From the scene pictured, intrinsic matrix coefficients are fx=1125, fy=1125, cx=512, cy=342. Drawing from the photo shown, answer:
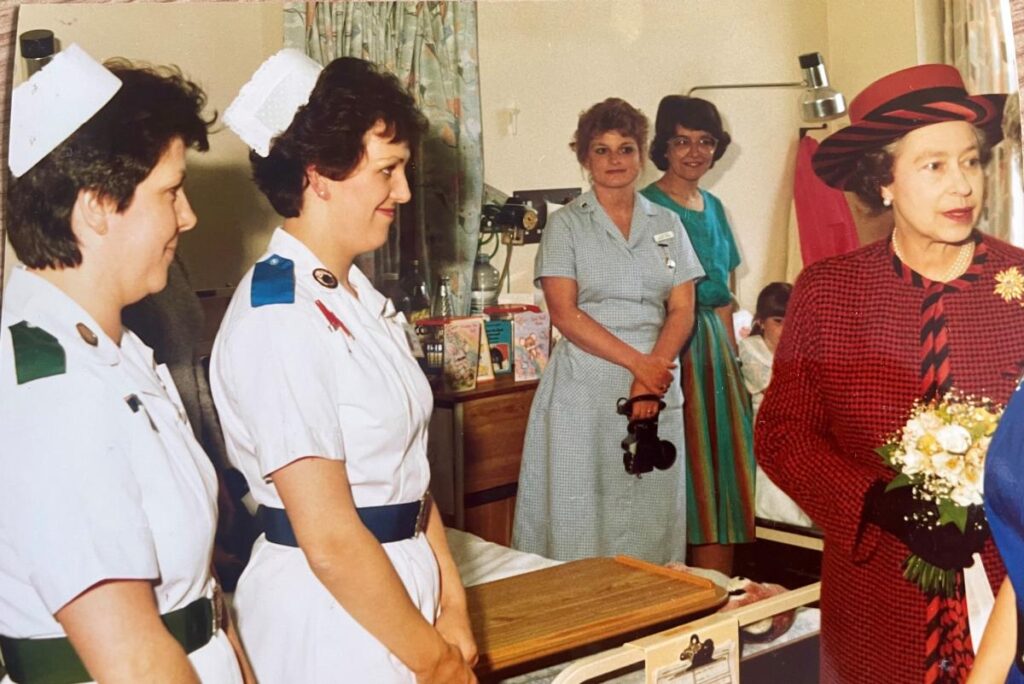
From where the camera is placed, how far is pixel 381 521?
3.73 feet

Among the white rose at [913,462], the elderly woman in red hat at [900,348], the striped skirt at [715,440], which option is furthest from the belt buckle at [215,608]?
the white rose at [913,462]

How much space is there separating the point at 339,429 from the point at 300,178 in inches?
10.1

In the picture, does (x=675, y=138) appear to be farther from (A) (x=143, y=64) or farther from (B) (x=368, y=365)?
(A) (x=143, y=64)

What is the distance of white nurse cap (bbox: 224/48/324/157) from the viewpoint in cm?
112

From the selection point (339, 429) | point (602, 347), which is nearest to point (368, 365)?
point (339, 429)

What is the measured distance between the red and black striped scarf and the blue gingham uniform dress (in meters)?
0.27

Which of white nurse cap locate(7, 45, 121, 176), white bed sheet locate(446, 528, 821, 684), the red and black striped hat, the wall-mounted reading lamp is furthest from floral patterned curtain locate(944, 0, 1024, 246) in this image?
white nurse cap locate(7, 45, 121, 176)

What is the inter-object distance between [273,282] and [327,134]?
6.2 inches

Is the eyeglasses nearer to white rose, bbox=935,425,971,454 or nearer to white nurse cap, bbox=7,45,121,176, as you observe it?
white rose, bbox=935,425,971,454

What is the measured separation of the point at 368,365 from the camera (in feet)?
3.71

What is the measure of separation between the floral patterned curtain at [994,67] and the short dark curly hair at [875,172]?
0.06ft

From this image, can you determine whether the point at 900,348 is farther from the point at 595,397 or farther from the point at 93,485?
the point at 93,485

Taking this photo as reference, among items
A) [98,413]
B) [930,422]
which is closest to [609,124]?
[930,422]

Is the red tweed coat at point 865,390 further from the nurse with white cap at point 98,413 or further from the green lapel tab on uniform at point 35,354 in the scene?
the green lapel tab on uniform at point 35,354
